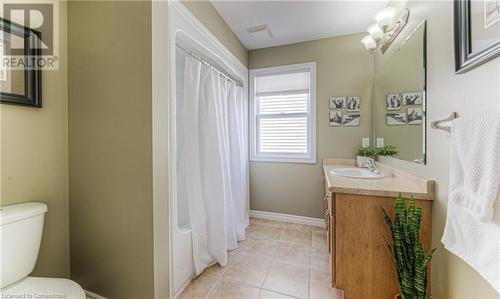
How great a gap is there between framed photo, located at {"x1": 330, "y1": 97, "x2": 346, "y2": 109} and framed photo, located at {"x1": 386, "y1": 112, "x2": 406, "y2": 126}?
657 mm

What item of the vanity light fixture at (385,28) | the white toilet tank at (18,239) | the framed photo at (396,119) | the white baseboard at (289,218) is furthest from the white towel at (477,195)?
the white toilet tank at (18,239)

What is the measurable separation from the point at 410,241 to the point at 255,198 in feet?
6.92

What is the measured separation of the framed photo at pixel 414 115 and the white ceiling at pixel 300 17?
4.03ft

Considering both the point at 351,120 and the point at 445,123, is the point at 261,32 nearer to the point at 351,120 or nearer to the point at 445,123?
the point at 351,120

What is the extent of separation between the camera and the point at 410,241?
1057mm

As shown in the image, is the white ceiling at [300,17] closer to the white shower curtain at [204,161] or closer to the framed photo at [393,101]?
the white shower curtain at [204,161]

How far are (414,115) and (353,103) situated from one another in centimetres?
112

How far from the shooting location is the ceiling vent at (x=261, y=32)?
7.66ft

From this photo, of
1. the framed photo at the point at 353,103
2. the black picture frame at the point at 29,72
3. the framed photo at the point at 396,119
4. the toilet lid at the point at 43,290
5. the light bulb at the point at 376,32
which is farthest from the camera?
the framed photo at the point at 353,103

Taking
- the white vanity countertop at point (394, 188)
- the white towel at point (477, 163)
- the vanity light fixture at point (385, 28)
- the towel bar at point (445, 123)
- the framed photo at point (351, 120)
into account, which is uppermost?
the vanity light fixture at point (385, 28)

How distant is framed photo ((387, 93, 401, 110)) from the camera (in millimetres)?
1712

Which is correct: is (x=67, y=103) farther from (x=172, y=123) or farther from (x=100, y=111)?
(x=172, y=123)

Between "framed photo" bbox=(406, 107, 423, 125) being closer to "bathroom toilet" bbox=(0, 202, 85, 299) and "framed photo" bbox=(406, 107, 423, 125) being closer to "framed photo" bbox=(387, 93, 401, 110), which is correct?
"framed photo" bbox=(387, 93, 401, 110)

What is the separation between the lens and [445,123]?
1006mm
